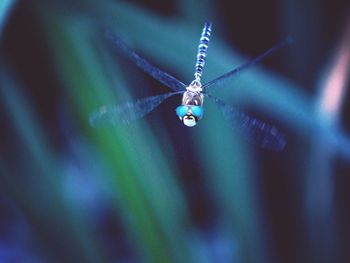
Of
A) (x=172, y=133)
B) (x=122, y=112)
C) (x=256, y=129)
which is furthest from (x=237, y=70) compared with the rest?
(x=172, y=133)

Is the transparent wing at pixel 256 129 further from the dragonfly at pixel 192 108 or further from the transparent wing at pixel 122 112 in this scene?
the transparent wing at pixel 122 112

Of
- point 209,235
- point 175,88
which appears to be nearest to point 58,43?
point 175,88

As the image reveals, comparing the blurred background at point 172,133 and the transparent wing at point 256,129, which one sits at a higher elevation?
the blurred background at point 172,133

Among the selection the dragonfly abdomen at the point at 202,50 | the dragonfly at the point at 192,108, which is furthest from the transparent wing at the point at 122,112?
the dragonfly abdomen at the point at 202,50

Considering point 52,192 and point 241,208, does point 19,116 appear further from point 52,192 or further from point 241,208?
point 241,208

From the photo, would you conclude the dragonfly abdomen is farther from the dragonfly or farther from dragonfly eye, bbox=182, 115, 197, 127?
dragonfly eye, bbox=182, 115, 197, 127

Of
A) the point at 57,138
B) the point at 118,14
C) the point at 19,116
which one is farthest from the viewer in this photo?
the point at 57,138

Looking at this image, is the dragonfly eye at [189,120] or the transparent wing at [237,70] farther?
the dragonfly eye at [189,120]
